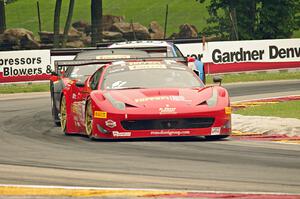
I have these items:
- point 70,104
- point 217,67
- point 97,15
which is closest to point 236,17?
point 97,15

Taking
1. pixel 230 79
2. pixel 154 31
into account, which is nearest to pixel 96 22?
pixel 154 31

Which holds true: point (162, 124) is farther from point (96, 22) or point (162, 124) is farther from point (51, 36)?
point (51, 36)

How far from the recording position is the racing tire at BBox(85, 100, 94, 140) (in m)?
15.0

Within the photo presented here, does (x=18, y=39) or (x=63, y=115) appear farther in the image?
(x=18, y=39)

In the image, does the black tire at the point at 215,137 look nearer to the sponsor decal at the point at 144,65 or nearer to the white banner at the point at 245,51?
the sponsor decal at the point at 144,65

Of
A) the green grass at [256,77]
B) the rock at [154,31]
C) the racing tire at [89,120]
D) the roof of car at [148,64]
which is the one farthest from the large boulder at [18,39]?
the racing tire at [89,120]

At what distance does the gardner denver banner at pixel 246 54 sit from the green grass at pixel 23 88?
5.51 meters

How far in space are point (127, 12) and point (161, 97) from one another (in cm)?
8042

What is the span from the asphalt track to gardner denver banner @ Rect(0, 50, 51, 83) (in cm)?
1847

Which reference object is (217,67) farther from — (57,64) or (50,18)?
(50,18)

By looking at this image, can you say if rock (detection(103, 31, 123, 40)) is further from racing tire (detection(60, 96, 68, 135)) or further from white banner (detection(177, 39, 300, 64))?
racing tire (detection(60, 96, 68, 135))

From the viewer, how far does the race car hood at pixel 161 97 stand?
14.5m

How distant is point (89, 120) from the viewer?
15.2 meters

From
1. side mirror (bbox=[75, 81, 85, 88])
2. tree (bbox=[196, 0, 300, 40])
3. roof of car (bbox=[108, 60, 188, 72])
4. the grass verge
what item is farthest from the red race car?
tree (bbox=[196, 0, 300, 40])
